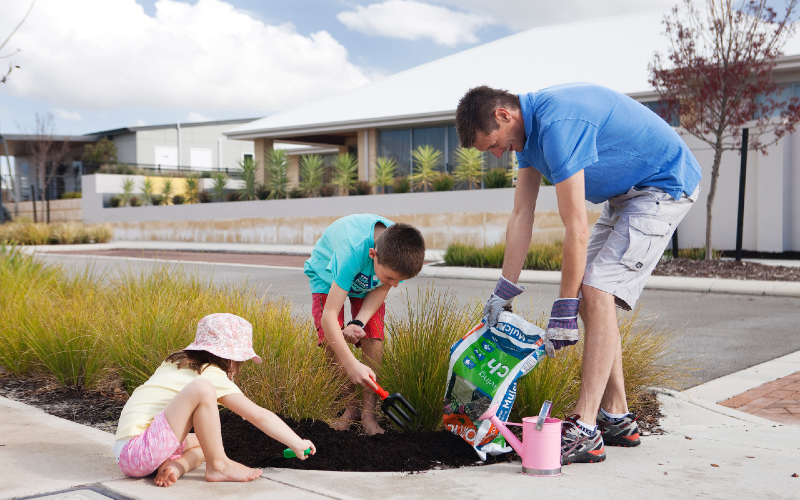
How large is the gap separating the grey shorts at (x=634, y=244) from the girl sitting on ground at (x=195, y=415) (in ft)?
5.21

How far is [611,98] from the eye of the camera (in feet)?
11.1

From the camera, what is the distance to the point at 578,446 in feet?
10.6

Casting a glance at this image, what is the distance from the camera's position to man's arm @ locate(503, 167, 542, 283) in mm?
3734

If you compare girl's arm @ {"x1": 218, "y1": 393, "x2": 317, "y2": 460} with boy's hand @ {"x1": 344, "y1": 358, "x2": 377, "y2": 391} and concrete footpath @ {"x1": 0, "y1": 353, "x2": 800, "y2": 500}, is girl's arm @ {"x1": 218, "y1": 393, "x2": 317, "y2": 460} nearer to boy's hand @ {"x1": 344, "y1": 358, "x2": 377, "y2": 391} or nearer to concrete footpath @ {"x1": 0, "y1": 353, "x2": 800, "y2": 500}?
concrete footpath @ {"x1": 0, "y1": 353, "x2": 800, "y2": 500}

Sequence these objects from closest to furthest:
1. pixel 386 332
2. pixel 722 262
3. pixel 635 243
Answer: pixel 635 243 → pixel 386 332 → pixel 722 262

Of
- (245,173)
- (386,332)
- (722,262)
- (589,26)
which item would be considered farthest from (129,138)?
(386,332)

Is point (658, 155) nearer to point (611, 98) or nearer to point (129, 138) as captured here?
point (611, 98)

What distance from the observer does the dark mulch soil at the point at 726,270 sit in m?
12.1

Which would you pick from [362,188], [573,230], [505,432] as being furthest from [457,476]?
[362,188]

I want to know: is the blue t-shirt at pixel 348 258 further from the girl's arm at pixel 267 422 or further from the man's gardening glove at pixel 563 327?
the man's gardening glove at pixel 563 327

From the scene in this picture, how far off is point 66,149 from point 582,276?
46074mm

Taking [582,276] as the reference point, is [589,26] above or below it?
above

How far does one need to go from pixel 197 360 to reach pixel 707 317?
7305mm

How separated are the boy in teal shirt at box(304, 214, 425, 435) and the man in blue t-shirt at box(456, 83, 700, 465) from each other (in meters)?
0.53
